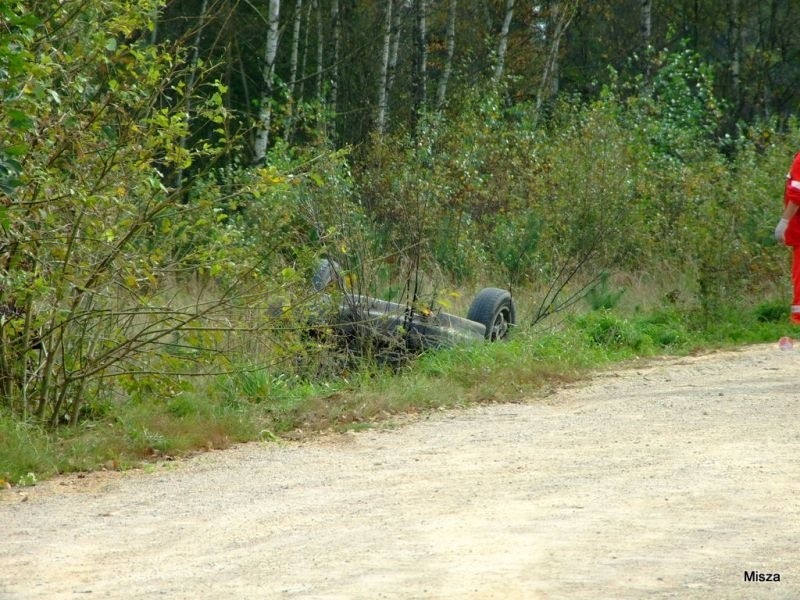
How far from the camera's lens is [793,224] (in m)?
10.5

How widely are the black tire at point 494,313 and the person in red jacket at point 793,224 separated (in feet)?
10.1

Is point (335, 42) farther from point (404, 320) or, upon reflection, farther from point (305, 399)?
point (305, 399)

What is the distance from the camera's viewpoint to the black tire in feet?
41.1

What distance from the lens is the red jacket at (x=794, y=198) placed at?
1027 centimetres

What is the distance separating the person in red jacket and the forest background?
2.04 metres

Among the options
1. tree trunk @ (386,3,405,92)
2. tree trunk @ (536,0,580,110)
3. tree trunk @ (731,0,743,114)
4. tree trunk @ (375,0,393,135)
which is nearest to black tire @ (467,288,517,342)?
tree trunk @ (375,0,393,135)

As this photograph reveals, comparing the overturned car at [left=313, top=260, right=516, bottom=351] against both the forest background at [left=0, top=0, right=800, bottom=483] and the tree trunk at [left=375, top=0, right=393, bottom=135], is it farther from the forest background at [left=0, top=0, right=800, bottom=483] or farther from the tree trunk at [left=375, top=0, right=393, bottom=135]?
the tree trunk at [left=375, top=0, right=393, bottom=135]

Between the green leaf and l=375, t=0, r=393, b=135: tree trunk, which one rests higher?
l=375, t=0, r=393, b=135: tree trunk

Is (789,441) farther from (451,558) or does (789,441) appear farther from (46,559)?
(46,559)

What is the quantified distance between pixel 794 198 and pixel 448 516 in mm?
5579

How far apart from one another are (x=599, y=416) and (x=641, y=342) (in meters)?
4.48

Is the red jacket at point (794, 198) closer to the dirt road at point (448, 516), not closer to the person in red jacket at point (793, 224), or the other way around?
the person in red jacket at point (793, 224)

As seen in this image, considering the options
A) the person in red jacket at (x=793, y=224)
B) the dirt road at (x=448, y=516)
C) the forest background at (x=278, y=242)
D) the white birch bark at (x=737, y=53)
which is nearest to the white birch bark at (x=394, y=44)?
the forest background at (x=278, y=242)

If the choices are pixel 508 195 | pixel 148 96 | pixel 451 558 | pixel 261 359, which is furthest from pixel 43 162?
pixel 508 195
